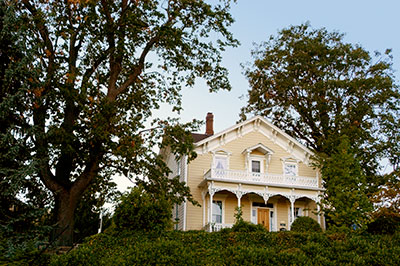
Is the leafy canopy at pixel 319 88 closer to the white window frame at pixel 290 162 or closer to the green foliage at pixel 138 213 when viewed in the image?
the white window frame at pixel 290 162

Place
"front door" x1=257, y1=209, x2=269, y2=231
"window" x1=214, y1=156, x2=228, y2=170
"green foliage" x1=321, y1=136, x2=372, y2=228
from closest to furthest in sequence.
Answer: "green foliage" x1=321, y1=136, x2=372, y2=228 < "front door" x1=257, y1=209, x2=269, y2=231 < "window" x1=214, y1=156, x2=228, y2=170

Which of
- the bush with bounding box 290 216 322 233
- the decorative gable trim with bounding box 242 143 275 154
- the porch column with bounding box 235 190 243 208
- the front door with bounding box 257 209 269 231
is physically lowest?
the bush with bounding box 290 216 322 233

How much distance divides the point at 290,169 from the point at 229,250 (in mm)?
16171

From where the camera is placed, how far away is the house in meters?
24.6

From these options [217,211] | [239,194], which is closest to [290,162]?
[239,194]

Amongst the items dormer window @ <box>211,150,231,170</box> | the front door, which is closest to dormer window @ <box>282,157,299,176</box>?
the front door

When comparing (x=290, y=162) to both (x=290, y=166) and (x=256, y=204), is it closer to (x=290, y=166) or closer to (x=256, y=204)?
(x=290, y=166)

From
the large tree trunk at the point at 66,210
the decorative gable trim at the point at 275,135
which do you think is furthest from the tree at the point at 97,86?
the decorative gable trim at the point at 275,135

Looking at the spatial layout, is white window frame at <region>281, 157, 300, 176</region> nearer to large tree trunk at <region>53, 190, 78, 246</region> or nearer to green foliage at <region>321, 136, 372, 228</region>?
green foliage at <region>321, 136, 372, 228</region>

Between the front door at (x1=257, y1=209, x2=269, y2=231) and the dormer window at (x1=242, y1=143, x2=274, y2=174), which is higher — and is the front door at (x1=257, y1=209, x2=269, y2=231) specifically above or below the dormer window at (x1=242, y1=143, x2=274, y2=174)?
below

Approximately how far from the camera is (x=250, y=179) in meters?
24.9

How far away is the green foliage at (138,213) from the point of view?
13180mm

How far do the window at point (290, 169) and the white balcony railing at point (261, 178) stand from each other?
60.8 inches

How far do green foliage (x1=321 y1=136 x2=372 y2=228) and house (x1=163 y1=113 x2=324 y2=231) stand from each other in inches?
209
